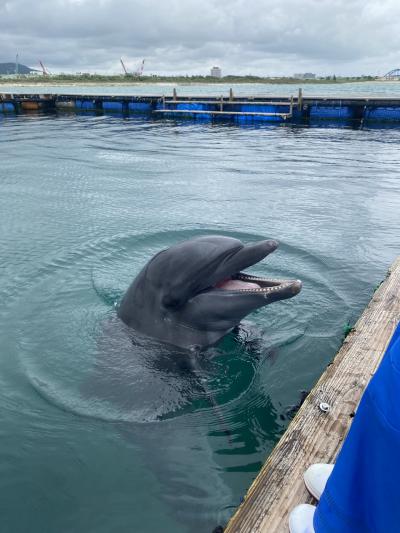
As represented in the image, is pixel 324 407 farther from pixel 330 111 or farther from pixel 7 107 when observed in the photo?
pixel 7 107

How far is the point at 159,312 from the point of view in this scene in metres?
5.10

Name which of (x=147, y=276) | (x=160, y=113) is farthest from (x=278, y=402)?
(x=160, y=113)

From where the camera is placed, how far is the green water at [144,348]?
4.09 meters

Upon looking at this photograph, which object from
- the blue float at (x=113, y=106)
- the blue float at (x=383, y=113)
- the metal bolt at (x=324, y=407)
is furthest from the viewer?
the blue float at (x=113, y=106)

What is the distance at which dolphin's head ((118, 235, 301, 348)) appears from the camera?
14.9 ft

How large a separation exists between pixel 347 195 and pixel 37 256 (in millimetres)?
9606

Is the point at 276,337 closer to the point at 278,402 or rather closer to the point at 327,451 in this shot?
the point at 278,402

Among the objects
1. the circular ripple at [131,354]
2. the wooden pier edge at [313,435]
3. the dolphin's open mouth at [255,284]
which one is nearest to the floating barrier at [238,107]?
the circular ripple at [131,354]

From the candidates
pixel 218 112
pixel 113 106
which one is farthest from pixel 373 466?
pixel 113 106

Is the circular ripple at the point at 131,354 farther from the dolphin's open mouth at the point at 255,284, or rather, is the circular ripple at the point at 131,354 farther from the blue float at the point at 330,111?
the blue float at the point at 330,111

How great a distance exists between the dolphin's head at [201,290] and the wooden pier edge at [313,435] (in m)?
0.98

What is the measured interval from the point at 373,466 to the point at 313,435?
2064 millimetres

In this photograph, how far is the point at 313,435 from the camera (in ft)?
11.9

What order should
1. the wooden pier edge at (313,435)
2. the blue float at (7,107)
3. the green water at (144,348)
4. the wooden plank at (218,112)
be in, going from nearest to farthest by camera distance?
1. the wooden pier edge at (313,435)
2. the green water at (144,348)
3. the wooden plank at (218,112)
4. the blue float at (7,107)
